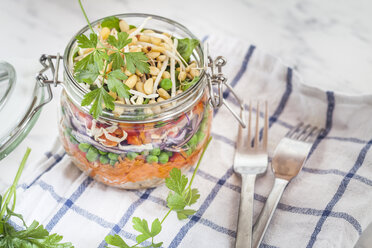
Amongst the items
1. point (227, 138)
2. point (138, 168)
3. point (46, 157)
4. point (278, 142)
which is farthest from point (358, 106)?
point (46, 157)

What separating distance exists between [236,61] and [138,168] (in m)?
0.44

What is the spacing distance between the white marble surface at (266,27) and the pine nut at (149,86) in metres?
0.46

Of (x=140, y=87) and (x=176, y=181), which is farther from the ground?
(x=140, y=87)

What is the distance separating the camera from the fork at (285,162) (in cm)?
89

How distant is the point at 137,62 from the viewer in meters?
0.82

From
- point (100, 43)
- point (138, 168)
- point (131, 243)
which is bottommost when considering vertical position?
point (131, 243)

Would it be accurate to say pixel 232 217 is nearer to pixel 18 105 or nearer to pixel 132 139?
pixel 132 139

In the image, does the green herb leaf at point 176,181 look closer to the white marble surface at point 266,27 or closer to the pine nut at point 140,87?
the pine nut at point 140,87

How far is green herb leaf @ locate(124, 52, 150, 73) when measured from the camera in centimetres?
81

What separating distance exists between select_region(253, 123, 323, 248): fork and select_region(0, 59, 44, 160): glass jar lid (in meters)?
0.47

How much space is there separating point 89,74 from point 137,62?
81mm

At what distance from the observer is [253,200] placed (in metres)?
0.94

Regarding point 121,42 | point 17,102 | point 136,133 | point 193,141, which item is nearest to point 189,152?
point 193,141

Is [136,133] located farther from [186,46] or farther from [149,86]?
[186,46]
